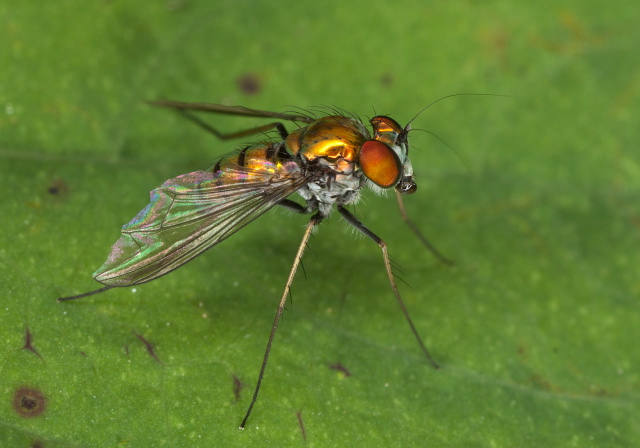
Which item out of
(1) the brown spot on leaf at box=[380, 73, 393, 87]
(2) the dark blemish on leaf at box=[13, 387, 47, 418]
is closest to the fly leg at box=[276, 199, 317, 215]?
(1) the brown spot on leaf at box=[380, 73, 393, 87]

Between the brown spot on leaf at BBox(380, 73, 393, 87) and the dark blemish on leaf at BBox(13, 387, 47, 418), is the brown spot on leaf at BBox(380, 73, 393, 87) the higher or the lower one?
the higher one

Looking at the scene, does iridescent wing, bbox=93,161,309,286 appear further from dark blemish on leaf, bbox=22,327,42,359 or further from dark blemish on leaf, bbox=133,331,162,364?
dark blemish on leaf, bbox=22,327,42,359

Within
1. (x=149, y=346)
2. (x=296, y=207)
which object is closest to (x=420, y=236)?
(x=296, y=207)

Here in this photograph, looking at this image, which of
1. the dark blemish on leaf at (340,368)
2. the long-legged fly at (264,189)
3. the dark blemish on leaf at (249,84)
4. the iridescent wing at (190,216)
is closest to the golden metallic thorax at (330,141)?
the long-legged fly at (264,189)

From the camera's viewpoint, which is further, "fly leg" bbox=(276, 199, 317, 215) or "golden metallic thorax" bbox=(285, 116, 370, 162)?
"fly leg" bbox=(276, 199, 317, 215)

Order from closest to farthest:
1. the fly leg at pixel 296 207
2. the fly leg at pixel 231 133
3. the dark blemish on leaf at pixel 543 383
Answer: the dark blemish on leaf at pixel 543 383 → the fly leg at pixel 296 207 → the fly leg at pixel 231 133

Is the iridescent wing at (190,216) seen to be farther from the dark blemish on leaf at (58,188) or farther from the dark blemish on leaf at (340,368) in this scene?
the dark blemish on leaf at (340,368)
